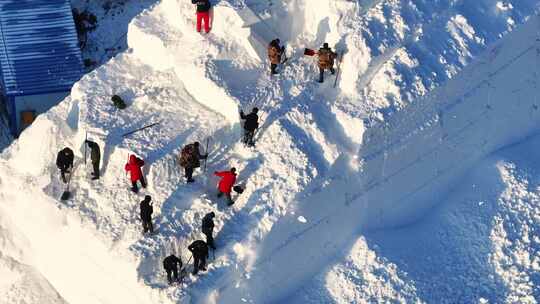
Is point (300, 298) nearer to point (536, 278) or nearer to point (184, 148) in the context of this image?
point (184, 148)

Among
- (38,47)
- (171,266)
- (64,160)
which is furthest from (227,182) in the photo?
(38,47)

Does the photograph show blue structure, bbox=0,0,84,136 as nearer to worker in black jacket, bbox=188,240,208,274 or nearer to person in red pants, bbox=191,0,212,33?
person in red pants, bbox=191,0,212,33

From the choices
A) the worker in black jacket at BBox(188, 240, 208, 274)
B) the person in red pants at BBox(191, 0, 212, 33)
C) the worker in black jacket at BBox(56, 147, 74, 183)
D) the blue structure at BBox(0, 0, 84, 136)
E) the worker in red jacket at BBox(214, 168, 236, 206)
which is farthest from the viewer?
the blue structure at BBox(0, 0, 84, 136)

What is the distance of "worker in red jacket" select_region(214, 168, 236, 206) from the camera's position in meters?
22.9

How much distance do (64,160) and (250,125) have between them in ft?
17.4

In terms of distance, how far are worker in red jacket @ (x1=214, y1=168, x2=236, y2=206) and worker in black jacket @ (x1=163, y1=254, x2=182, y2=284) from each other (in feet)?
7.69

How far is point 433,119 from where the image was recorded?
25188 mm

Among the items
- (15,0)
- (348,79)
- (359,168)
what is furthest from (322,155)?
(15,0)

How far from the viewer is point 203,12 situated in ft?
84.4

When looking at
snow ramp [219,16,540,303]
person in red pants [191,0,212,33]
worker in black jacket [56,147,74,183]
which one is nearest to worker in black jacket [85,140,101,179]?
worker in black jacket [56,147,74,183]

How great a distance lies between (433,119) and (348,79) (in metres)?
2.76

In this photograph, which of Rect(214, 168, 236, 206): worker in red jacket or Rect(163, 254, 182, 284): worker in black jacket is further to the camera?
Rect(214, 168, 236, 206): worker in red jacket

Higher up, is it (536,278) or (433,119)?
(433,119)

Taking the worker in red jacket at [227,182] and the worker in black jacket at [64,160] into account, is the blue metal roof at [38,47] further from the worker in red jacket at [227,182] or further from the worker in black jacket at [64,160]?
the worker in red jacket at [227,182]
